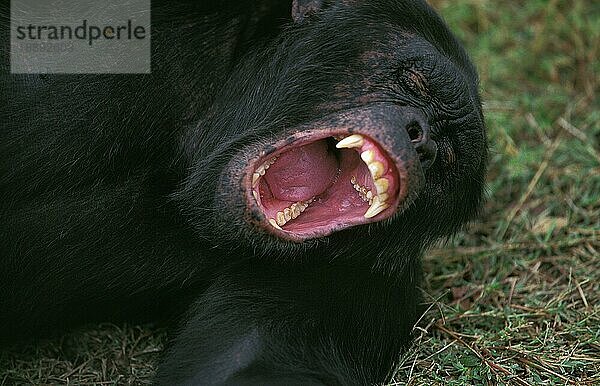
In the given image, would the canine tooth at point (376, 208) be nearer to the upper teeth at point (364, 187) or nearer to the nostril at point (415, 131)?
the upper teeth at point (364, 187)

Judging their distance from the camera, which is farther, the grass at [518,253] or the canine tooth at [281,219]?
the grass at [518,253]

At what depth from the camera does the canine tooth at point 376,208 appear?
3.43 metres

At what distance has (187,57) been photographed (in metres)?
3.82

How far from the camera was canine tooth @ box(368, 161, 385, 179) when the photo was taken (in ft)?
11.1

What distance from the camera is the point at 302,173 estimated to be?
3756 mm

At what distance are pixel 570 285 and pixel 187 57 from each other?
202 cm

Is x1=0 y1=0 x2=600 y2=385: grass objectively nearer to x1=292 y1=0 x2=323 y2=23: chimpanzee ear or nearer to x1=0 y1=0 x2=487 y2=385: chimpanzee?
x1=0 y1=0 x2=487 y2=385: chimpanzee

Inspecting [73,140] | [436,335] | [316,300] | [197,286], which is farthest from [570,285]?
Result: [73,140]

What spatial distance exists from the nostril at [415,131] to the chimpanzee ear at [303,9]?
0.69 meters

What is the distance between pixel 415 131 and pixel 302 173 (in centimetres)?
49

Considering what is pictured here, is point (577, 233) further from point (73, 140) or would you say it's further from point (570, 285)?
point (73, 140)

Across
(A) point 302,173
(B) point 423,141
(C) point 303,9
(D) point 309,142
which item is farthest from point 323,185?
(C) point 303,9

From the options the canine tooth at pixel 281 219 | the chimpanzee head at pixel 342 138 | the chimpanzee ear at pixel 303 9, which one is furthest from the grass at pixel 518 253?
the chimpanzee ear at pixel 303 9

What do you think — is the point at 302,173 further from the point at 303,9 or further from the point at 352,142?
the point at 303,9
